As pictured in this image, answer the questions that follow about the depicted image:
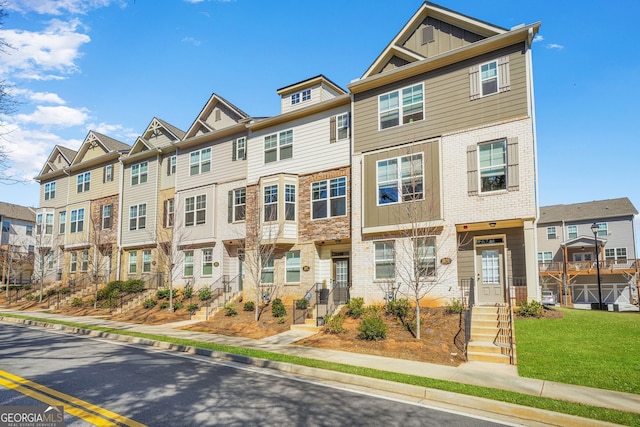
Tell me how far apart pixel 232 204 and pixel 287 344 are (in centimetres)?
1222

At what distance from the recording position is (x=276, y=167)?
22578 millimetres

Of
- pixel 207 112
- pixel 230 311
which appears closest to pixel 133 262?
pixel 207 112

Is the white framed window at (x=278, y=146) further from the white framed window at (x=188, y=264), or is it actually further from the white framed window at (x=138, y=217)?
the white framed window at (x=138, y=217)

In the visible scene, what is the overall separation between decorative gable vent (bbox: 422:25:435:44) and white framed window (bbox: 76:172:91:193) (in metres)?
27.9

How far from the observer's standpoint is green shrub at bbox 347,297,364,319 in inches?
643

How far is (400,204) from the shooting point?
17.2 m

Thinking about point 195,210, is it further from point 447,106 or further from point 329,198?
point 447,106

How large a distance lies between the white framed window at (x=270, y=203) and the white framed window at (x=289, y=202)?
500mm

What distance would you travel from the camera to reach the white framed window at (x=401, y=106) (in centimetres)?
1772

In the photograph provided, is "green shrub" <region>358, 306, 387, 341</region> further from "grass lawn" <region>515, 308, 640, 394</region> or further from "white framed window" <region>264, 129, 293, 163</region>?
"white framed window" <region>264, 129, 293, 163</region>

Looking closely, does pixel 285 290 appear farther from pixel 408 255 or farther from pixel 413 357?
pixel 413 357

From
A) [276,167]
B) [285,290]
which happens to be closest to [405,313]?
[285,290]

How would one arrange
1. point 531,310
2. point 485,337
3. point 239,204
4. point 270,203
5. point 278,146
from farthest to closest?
1. point 239,204
2. point 278,146
3. point 270,203
4. point 531,310
5. point 485,337

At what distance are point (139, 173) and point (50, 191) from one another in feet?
41.9
